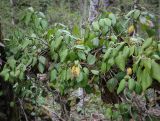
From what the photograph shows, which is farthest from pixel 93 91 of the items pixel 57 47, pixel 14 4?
pixel 14 4

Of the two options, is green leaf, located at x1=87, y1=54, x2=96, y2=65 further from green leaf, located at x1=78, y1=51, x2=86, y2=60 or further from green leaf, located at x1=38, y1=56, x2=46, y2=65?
green leaf, located at x1=38, y1=56, x2=46, y2=65

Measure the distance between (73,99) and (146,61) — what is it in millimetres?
2216

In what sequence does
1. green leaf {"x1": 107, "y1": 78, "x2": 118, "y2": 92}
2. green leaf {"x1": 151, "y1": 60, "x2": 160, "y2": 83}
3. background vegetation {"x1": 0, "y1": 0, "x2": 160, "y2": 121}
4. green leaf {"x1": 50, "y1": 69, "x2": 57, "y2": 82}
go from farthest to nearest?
green leaf {"x1": 50, "y1": 69, "x2": 57, "y2": 82} < green leaf {"x1": 107, "y1": 78, "x2": 118, "y2": 92} < background vegetation {"x1": 0, "y1": 0, "x2": 160, "y2": 121} < green leaf {"x1": 151, "y1": 60, "x2": 160, "y2": 83}

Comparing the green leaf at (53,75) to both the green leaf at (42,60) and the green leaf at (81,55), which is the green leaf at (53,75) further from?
the green leaf at (81,55)

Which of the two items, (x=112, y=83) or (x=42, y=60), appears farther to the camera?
(x=42, y=60)

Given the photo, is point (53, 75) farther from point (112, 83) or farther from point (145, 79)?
point (145, 79)

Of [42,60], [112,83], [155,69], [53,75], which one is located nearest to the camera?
[155,69]

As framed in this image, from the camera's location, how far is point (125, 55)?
2.90 m

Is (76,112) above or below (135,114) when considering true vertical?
below

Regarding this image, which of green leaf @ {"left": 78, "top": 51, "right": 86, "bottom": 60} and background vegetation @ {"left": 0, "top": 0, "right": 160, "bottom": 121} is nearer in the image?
background vegetation @ {"left": 0, "top": 0, "right": 160, "bottom": 121}

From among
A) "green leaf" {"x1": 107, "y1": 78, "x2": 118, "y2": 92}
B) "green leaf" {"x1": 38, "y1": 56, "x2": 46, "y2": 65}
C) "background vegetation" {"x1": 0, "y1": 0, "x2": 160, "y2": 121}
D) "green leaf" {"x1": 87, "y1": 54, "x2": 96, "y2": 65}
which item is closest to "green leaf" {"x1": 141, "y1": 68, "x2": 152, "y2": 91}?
"background vegetation" {"x1": 0, "y1": 0, "x2": 160, "y2": 121}

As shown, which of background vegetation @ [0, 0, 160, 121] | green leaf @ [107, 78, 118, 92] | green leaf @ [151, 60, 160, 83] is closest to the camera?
green leaf @ [151, 60, 160, 83]

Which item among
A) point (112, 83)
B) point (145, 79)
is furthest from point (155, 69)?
point (112, 83)

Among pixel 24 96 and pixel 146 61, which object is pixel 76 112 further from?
pixel 146 61
